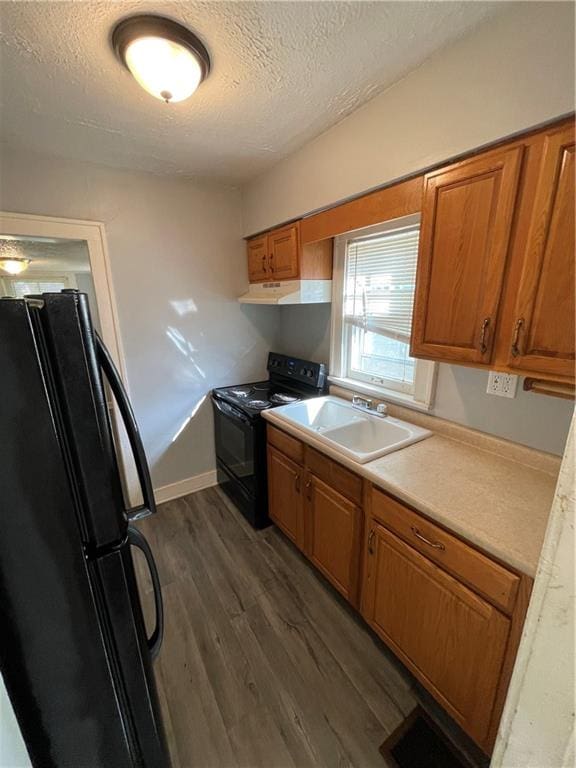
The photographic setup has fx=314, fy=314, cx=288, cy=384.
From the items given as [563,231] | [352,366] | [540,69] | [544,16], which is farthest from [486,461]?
[544,16]

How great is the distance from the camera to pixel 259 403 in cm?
231

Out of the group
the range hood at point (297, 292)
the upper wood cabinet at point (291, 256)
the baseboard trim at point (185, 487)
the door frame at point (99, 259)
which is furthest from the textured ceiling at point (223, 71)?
the baseboard trim at point (185, 487)

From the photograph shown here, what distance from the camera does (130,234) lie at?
2172mm

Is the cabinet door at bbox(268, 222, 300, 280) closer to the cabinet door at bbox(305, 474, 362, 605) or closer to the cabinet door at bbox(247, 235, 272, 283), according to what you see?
the cabinet door at bbox(247, 235, 272, 283)

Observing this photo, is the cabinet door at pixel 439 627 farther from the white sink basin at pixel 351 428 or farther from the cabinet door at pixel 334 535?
the white sink basin at pixel 351 428

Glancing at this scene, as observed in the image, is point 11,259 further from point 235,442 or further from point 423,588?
point 423,588

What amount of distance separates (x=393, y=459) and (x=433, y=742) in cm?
103

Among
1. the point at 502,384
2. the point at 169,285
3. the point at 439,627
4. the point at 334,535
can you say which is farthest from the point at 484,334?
the point at 169,285

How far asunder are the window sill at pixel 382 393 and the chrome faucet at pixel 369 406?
6 centimetres

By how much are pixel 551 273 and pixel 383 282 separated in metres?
1.03

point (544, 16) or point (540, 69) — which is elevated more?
point (544, 16)

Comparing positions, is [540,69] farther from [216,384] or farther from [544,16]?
[216,384]

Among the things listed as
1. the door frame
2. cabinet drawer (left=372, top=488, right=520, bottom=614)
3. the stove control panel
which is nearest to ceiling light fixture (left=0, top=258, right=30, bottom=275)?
the door frame

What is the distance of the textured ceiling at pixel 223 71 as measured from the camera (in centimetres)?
98
